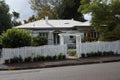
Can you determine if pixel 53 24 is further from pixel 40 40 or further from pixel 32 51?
pixel 32 51

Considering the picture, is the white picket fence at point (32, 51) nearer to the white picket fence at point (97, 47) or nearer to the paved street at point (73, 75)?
the white picket fence at point (97, 47)

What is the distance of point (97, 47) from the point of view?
30.5m

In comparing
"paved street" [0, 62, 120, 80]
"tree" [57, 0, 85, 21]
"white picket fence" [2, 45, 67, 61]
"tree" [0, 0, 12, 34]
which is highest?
"tree" [57, 0, 85, 21]

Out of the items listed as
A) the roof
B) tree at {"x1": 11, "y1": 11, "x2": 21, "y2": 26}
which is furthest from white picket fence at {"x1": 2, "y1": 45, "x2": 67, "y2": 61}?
tree at {"x1": 11, "y1": 11, "x2": 21, "y2": 26}

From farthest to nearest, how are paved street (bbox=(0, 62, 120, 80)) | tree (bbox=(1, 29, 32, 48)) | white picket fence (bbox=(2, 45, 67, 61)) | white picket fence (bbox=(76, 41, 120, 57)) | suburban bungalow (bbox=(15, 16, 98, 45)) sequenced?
suburban bungalow (bbox=(15, 16, 98, 45))
white picket fence (bbox=(76, 41, 120, 57))
tree (bbox=(1, 29, 32, 48))
white picket fence (bbox=(2, 45, 67, 61))
paved street (bbox=(0, 62, 120, 80))

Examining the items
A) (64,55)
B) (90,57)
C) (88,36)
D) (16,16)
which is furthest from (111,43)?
(16,16)

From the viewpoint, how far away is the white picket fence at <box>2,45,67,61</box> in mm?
27062

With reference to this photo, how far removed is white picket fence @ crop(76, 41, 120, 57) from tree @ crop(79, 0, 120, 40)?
2.42 meters

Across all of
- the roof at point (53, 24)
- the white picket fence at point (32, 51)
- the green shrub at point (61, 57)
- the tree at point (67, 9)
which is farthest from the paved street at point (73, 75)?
the tree at point (67, 9)

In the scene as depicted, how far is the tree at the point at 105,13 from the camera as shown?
33250mm

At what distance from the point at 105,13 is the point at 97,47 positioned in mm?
4540

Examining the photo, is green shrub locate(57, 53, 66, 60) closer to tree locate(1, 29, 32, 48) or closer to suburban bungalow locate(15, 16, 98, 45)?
tree locate(1, 29, 32, 48)

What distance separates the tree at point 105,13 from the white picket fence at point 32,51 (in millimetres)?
6535

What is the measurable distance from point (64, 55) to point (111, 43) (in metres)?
5.12
